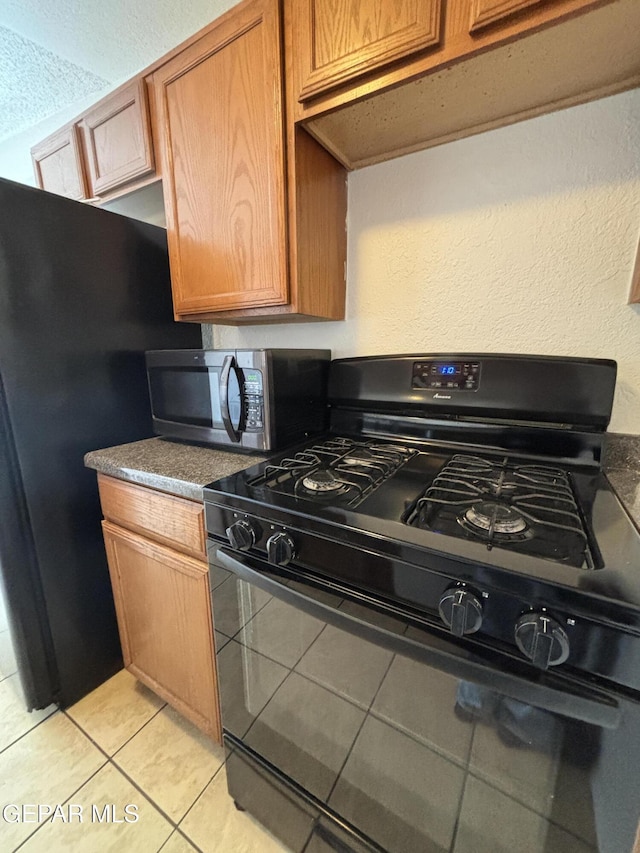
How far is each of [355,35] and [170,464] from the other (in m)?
1.11

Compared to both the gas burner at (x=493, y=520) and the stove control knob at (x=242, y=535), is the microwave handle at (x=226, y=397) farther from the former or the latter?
the gas burner at (x=493, y=520)

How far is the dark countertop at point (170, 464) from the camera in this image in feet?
2.91

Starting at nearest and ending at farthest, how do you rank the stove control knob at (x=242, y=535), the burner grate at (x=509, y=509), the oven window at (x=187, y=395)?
the burner grate at (x=509, y=509)
the stove control knob at (x=242, y=535)
the oven window at (x=187, y=395)

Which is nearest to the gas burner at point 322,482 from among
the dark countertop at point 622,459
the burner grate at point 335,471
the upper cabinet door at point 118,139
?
the burner grate at point 335,471

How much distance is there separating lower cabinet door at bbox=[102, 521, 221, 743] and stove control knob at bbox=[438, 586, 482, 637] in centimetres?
62

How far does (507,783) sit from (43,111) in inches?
110

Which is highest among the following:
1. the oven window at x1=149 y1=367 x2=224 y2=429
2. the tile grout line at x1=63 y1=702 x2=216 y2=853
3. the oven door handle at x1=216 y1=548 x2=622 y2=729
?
the oven window at x1=149 y1=367 x2=224 y2=429

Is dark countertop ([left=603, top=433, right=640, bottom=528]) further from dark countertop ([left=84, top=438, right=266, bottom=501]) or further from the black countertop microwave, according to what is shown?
dark countertop ([left=84, top=438, right=266, bottom=501])

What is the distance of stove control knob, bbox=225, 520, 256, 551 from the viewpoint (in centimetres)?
71

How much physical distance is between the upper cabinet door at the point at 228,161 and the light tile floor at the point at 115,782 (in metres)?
1.39

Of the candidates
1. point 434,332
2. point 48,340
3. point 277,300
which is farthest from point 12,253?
point 434,332

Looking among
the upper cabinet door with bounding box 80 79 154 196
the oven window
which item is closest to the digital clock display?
the oven window

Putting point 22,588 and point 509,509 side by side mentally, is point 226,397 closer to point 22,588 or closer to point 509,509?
point 509,509

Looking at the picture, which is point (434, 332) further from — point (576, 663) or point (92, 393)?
point (92, 393)
